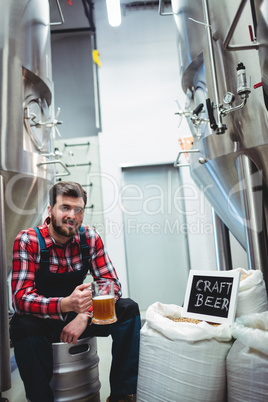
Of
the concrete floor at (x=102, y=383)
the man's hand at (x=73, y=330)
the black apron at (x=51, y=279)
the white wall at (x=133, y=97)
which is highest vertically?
the white wall at (x=133, y=97)

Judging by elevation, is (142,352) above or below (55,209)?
below

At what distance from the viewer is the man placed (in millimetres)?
1399

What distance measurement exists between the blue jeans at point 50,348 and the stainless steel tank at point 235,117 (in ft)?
2.84

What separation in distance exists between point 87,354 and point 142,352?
27 cm

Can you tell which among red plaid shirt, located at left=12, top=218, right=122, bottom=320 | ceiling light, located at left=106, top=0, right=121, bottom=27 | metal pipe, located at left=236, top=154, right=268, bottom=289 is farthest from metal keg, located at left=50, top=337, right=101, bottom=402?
ceiling light, located at left=106, top=0, right=121, bottom=27

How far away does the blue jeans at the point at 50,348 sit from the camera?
1378 millimetres

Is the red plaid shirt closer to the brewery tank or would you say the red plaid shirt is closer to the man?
the man

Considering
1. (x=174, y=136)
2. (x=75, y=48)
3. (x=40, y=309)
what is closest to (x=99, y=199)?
(x=174, y=136)

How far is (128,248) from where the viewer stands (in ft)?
13.7

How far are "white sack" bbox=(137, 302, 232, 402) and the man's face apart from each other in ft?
1.97

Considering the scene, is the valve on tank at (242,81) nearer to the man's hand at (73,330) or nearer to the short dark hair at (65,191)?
the short dark hair at (65,191)

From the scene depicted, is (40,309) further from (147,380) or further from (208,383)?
(208,383)

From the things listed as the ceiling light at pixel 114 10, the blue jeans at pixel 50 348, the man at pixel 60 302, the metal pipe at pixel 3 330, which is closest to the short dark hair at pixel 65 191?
the man at pixel 60 302

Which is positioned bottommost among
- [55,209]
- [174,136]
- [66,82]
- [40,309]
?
[40,309]
